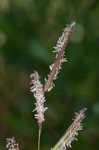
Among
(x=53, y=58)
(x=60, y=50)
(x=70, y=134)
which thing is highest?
(x=53, y=58)

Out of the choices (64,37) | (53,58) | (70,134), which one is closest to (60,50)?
(64,37)

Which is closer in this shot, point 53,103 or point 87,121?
point 87,121

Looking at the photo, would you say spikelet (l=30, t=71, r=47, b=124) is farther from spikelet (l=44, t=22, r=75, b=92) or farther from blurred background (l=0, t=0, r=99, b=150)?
blurred background (l=0, t=0, r=99, b=150)

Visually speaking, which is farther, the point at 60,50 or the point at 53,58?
the point at 53,58

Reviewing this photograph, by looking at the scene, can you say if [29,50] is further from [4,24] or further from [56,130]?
[56,130]

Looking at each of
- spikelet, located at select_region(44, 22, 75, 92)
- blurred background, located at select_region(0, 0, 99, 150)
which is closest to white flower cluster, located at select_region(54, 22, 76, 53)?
spikelet, located at select_region(44, 22, 75, 92)

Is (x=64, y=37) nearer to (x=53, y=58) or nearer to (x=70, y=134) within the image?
(x=70, y=134)

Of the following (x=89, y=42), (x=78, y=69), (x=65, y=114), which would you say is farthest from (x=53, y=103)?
(x=89, y=42)

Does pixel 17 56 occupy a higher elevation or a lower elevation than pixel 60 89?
higher
